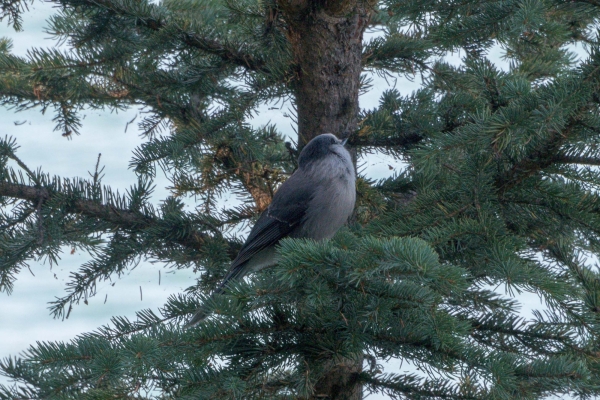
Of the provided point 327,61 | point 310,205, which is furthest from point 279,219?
point 327,61

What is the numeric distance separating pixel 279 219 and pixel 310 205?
15 centimetres

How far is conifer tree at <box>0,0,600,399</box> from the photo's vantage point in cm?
170

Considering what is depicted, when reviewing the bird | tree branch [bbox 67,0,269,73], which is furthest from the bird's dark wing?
tree branch [bbox 67,0,269,73]

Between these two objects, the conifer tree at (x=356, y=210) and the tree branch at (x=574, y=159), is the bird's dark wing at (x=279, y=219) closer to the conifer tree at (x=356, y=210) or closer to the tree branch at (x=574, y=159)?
the conifer tree at (x=356, y=210)

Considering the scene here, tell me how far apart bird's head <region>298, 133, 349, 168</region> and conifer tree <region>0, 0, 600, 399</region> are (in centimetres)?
14

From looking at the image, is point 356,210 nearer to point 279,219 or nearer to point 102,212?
point 279,219

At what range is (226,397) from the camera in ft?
5.32

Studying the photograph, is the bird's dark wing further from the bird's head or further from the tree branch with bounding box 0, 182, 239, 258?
the tree branch with bounding box 0, 182, 239, 258

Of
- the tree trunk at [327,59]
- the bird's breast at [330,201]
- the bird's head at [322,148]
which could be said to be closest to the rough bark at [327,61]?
the tree trunk at [327,59]

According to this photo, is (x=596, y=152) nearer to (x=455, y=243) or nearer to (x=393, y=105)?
(x=455, y=243)

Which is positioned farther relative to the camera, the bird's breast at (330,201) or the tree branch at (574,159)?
the bird's breast at (330,201)

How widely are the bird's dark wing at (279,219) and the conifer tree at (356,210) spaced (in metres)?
0.18

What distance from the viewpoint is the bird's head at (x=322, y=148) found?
274 centimetres

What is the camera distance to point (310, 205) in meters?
2.74
